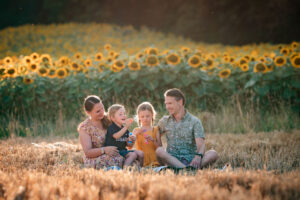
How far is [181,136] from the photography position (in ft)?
13.6

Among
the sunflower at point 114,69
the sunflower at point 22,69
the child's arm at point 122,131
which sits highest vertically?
the sunflower at point 22,69

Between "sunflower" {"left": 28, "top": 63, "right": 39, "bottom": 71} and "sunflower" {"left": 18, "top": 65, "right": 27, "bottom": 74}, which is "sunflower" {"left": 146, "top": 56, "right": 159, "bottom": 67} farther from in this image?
"sunflower" {"left": 18, "top": 65, "right": 27, "bottom": 74}

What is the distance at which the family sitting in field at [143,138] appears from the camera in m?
3.93

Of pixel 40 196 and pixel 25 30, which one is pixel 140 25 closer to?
pixel 25 30

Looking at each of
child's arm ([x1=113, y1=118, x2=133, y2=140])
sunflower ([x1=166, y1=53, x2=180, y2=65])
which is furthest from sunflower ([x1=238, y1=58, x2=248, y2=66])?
child's arm ([x1=113, y1=118, x2=133, y2=140])

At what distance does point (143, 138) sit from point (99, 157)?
2.03 ft

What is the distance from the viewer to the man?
394cm

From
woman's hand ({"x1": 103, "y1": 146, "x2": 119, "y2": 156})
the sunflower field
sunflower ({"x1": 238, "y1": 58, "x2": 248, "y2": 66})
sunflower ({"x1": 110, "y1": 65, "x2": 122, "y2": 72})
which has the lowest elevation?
woman's hand ({"x1": 103, "y1": 146, "x2": 119, "y2": 156})

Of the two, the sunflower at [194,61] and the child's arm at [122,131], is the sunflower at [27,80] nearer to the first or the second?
the sunflower at [194,61]

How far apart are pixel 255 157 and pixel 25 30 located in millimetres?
16182

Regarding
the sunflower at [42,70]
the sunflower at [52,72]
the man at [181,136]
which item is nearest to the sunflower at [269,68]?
the man at [181,136]

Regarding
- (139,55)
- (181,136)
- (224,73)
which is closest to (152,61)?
(139,55)

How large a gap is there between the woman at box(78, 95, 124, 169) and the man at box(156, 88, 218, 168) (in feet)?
1.78

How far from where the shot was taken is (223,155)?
447 centimetres
